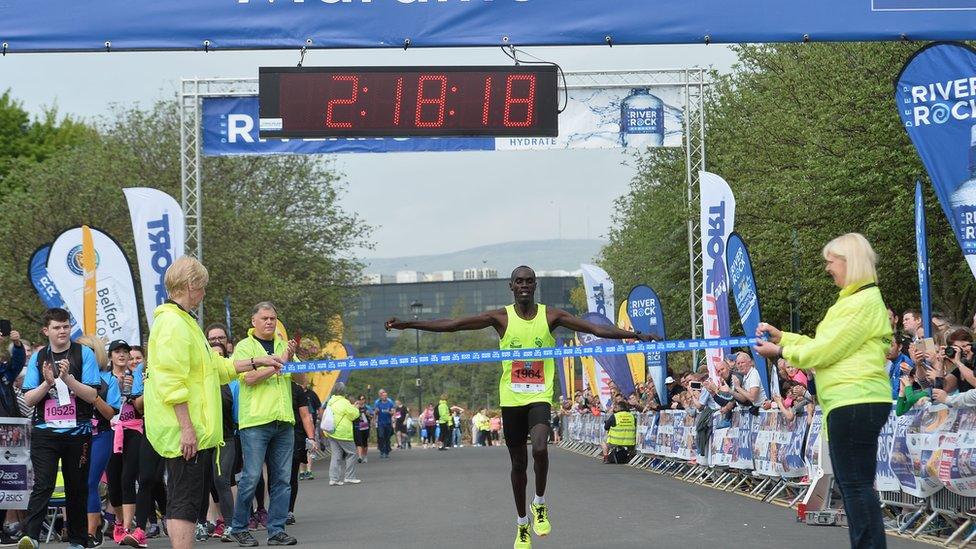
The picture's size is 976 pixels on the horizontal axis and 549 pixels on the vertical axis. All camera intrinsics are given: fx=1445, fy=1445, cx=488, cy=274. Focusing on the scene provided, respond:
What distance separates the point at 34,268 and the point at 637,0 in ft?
33.7

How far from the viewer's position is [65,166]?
3891 centimetres

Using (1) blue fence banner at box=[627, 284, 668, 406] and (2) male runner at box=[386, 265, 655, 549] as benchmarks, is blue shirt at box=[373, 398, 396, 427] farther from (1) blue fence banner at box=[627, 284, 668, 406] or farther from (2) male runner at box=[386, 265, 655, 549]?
(2) male runner at box=[386, 265, 655, 549]

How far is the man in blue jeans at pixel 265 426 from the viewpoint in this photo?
12.0 metres

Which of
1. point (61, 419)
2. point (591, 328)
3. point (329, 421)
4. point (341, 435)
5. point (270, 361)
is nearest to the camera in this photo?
point (270, 361)

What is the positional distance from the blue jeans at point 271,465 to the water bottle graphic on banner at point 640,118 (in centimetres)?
1669

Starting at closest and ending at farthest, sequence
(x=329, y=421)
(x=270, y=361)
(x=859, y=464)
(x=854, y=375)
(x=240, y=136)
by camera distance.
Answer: (x=859, y=464) < (x=854, y=375) < (x=270, y=361) < (x=329, y=421) < (x=240, y=136)

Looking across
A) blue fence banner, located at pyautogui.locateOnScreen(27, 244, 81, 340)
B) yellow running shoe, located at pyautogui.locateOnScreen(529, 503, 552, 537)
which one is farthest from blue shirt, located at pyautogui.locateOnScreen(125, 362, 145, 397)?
blue fence banner, located at pyautogui.locateOnScreen(27, 244, 81, 340)

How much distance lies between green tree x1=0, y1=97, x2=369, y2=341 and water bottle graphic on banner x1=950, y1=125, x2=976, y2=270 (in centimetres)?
2603

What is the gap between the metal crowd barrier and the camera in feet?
36.8

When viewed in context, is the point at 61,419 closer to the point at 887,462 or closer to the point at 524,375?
the point at 524,375

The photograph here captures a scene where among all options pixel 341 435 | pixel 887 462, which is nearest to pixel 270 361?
pixel 887 462

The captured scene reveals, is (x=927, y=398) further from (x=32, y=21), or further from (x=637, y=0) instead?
(x=32, y=21)

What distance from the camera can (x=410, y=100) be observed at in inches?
518

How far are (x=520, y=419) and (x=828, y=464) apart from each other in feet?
13.4
